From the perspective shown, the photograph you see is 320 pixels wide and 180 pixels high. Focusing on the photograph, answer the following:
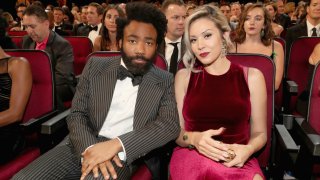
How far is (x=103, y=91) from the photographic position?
184cm

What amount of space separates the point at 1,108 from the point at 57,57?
123 cm

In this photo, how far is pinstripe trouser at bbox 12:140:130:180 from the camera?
1.61m

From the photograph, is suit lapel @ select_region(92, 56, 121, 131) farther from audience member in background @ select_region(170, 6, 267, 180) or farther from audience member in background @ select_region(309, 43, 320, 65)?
audience member in background @ select_region(309, 43, 320, 65)

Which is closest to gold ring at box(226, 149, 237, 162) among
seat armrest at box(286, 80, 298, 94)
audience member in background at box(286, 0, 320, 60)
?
seat armrest at box(286, 80, 298, 94)

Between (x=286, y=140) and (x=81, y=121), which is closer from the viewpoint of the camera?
(x=286, y=140)

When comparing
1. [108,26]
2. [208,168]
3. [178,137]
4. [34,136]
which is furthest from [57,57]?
[208,168]

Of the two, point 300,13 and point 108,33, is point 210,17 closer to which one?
point 108,33

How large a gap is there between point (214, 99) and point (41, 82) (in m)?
1.05

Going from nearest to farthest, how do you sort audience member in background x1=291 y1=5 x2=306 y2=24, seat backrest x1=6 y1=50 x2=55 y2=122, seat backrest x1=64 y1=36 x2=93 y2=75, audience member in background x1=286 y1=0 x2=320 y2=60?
seat backrest x1=6 y1=50 x2=55 y2=122, seat backrest x1=64 y1=36 x2=93 y2=75, audience member in background x1=286 y1=0 x2=320 y2=60, audience member in background x1=291 y1=5 x2=306 y2=24

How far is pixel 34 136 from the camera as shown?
2.34m

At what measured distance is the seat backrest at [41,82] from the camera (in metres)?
2.24

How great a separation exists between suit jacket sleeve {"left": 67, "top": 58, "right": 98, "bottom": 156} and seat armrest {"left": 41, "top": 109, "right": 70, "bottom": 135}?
80 mm

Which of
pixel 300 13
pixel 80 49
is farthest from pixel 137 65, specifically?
pixel 300 13

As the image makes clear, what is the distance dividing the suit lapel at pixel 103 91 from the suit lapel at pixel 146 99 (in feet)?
0.45
